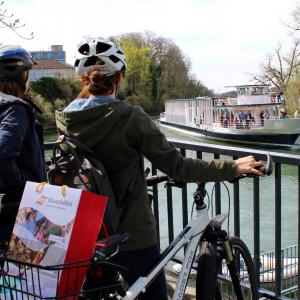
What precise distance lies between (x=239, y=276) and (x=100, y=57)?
1452 millimetres

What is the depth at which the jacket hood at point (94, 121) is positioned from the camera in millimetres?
1999

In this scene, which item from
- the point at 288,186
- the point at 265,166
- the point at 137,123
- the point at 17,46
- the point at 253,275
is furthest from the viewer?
the point at 288,186

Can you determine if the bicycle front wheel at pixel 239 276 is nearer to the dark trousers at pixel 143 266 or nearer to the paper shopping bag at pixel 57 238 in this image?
the dark trousers at pixel 143 266

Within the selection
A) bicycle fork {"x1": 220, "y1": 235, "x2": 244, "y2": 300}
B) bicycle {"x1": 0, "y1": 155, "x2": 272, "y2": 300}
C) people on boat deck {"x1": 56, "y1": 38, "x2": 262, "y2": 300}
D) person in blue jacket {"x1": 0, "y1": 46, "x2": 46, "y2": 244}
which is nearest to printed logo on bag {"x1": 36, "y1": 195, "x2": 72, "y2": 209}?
bicycle {"x1": 0, "y1": 155, "x2": 272, "y2": 300}

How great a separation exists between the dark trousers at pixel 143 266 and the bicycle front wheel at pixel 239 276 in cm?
49

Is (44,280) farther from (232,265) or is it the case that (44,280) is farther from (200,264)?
(232,265)

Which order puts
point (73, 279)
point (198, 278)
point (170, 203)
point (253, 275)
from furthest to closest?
point (170, 203) < point (253, 275) < point (198, 278) < point (73, 279)

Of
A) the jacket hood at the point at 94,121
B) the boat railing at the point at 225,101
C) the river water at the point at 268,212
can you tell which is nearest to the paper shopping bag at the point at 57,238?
the jacket hood at the point at 94,121

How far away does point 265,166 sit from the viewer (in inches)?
84.0

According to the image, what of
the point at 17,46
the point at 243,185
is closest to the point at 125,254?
the point at 17,46

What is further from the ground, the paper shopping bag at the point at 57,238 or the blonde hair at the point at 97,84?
the blonde hair at the point at 97,84

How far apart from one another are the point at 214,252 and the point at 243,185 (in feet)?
54.1

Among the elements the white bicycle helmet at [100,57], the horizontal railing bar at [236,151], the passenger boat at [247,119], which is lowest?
the passenger boat at [247,119]

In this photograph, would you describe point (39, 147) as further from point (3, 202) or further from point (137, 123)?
point (137, 123)
